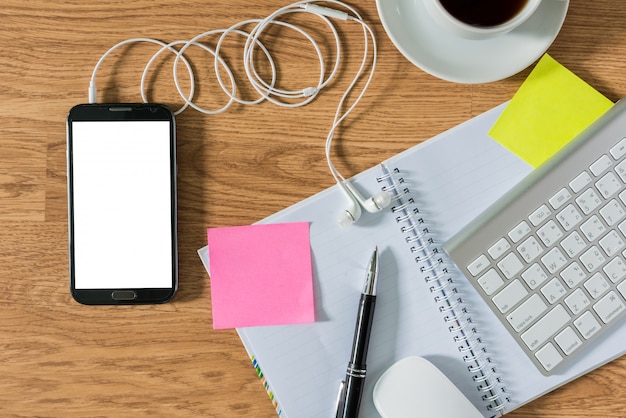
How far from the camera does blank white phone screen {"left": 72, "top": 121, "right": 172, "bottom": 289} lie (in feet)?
2.29

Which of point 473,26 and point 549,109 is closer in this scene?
point 473,26

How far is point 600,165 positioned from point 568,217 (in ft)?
0.22

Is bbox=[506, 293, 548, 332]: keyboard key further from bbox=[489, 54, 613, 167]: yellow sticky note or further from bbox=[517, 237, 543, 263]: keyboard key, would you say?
bbox=[489, 54, 613, 167]: yellow sticky note

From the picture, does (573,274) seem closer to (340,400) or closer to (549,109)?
(549,109)

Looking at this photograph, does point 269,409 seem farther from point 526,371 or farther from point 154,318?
point 526,371

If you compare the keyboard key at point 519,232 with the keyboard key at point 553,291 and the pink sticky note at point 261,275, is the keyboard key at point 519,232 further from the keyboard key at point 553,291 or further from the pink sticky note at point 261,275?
the pink sticky note at point 261,275

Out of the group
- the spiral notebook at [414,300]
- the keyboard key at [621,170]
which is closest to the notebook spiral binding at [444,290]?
the spiral notebook at [414,300]

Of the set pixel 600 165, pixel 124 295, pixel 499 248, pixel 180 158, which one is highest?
pixel 600 165

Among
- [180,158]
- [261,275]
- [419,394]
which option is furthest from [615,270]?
[180,158]

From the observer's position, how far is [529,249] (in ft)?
2.24

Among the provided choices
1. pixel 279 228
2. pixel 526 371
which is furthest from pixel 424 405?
pixel 279 228

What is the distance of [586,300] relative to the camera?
69 centimetres

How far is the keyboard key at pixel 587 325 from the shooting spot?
69 centimetres

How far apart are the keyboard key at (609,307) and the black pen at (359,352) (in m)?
0.24
